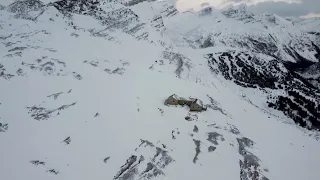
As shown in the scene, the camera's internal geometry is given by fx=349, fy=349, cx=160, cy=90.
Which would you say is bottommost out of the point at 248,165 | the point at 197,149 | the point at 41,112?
the point at 248,165

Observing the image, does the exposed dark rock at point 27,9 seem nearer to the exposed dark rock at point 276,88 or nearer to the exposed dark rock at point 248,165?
the exposed dark rock at point 276,88

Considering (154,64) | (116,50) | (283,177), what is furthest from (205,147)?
(116,50)

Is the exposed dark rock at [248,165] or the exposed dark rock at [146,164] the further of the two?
the exposed dark rock at [248,165]

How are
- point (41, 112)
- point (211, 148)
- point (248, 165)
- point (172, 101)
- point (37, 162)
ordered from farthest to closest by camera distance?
point (172, 101), point (41, 112), point (211, 148), point (248, 165), point (37, 162)

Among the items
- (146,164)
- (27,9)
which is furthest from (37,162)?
(27,9)

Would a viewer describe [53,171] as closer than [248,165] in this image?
Yes

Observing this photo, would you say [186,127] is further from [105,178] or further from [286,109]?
[286,109]

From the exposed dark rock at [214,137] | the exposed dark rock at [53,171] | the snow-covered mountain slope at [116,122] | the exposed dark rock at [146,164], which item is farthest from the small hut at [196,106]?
the exposed dark rock at [53,171]

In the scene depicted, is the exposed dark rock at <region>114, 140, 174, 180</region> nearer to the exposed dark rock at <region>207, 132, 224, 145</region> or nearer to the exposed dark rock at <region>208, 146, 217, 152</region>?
the exposed dark rock at <region>208, 146, 217, 152</region>

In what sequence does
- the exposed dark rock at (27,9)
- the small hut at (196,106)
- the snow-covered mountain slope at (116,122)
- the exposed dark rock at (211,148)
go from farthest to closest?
the exposed dark rock at (27,9), the small hut at (196,106), the exposed dark rock at (211,148), the snow-covered mountain slope at (116,122)

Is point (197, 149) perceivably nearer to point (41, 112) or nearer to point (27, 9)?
point (41, 112)

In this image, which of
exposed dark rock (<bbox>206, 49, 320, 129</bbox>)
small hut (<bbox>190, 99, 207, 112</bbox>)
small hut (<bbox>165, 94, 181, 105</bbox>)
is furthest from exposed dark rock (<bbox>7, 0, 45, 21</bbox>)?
exposed dark rock (<bbox>206, 49, 320, 129</bbox>)

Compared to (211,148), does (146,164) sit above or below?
above
